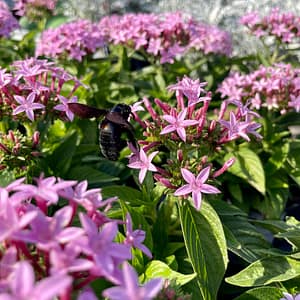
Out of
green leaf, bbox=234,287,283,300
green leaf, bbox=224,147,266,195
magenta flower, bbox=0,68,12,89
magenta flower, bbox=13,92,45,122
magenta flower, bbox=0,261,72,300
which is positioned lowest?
green leaf, bbox=224,147,266,195

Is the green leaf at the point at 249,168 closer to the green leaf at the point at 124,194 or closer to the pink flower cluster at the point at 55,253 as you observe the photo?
the green leaf at the point at 124,194

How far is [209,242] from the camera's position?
1156 mm

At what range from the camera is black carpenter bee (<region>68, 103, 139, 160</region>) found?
91 cm

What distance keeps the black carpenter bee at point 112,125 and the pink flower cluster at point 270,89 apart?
76 cm

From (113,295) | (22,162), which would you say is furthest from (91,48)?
(113,295)

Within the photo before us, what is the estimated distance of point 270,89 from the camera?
69.3 inches

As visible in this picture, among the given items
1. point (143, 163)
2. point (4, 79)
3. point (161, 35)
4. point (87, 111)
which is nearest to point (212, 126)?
point (143, 163)

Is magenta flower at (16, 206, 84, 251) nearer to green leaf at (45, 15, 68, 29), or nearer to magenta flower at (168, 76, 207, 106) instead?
magenta flower at (168, 76, 207, 106)

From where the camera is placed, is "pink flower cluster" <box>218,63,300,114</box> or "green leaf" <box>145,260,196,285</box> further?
"pink flower cluster" <box>218,63,300,114</box>

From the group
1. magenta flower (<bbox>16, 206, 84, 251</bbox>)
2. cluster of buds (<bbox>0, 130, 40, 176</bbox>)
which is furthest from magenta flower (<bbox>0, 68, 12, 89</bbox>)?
magenta flower (<bbox>16, 206, 84, 251</bbox>)

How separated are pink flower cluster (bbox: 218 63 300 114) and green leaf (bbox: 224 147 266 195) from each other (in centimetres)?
18

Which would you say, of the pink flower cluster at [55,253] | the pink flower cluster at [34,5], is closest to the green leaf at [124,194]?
the pink flower cluster at [55,253]

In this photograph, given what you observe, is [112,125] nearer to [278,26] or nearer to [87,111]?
[87,111]

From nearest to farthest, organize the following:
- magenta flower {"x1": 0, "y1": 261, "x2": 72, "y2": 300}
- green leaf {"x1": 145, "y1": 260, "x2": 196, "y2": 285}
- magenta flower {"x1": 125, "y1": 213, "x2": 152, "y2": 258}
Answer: magenta flower {"x1": 0, "y1": 261, "x2": 72, "y2": 300} → magenta flower {"x1": 125, "y1": 213, "x2": 152, "y2": 258} → green leaf {"x1": 145, "y1": 260, "x2": 196, "y2": 285}
